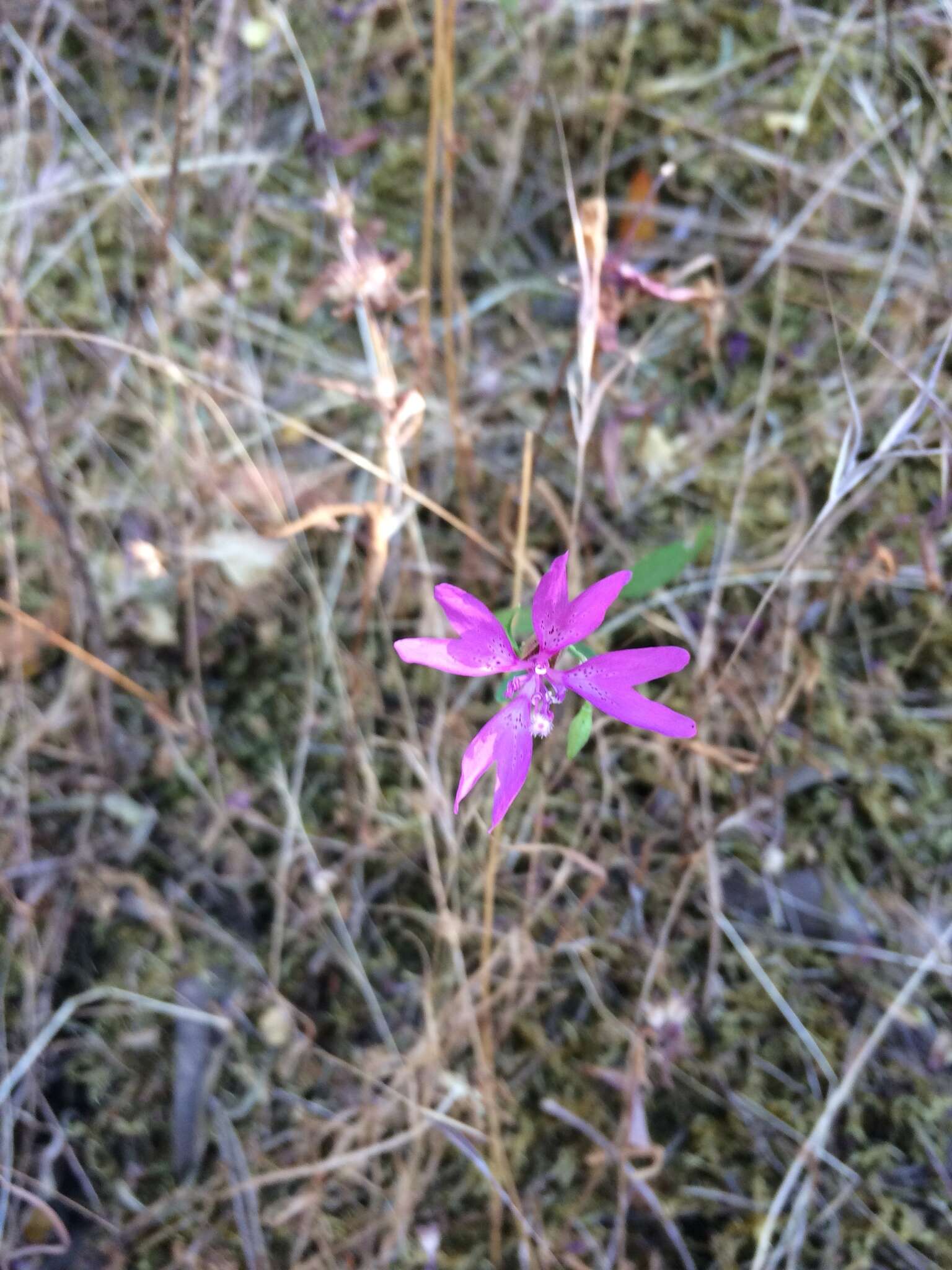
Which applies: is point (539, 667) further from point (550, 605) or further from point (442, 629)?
point (442, 629)

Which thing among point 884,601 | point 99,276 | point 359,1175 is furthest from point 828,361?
point 359,1175

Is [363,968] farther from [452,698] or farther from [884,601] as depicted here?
[884,601]

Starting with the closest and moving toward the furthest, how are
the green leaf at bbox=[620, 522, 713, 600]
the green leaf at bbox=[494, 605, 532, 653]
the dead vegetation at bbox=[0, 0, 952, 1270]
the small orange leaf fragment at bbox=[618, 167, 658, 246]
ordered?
the green leaf at bbox=[494, 605, 532, 653], the green leaf at bbox=[620, 522, 713, 600], the dead vegetation at bbox=[0, 0, 952, 1270], the small orange leaf fragment at bbox=[618, 167, 658, 246]

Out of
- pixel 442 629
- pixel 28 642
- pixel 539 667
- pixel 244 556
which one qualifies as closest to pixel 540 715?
pixel 539 667

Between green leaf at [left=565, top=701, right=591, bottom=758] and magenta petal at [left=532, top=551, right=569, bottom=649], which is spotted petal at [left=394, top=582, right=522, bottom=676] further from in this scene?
green leaf at [left=565, top=701, right=591, bottom=758]

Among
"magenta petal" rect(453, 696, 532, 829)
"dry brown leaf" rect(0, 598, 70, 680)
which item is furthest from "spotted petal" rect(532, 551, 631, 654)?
"dry brown leaf" rect(0, 598, 70, 680)

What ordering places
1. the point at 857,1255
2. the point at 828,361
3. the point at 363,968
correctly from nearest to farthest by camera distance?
the point at 857,1255 → the point at 363,968 → the point at 828,361
